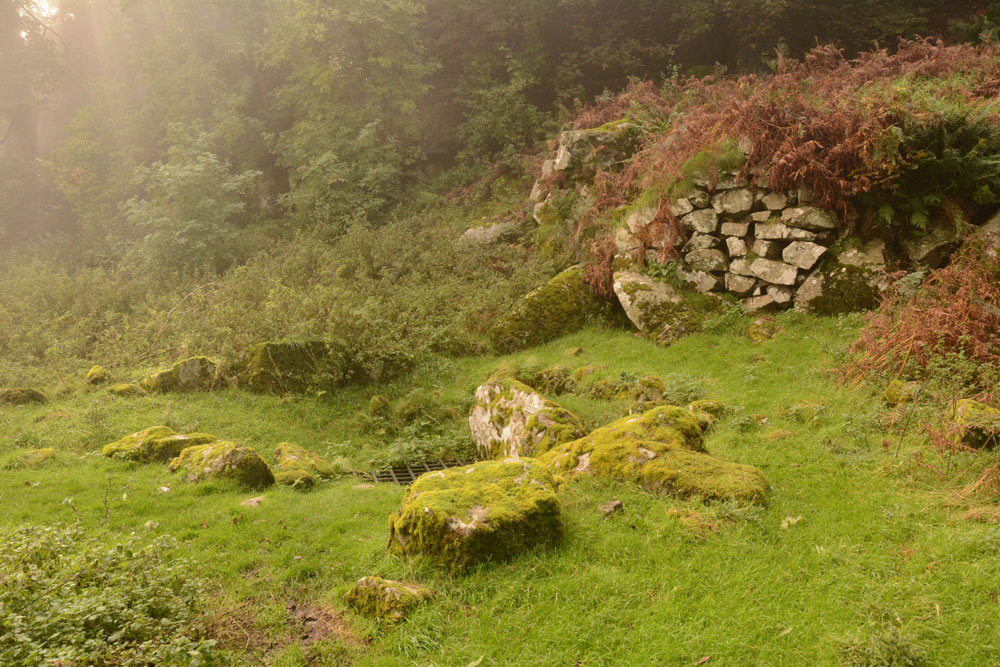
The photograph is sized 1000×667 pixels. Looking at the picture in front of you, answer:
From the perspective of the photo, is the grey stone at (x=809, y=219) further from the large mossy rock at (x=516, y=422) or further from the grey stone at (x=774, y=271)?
the large mossy rock at (x=516, y=422)

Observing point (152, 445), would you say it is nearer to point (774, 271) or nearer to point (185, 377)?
point (185, 377)

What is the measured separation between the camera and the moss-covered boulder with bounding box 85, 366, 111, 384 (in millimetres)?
11188

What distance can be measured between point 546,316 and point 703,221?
149 inches

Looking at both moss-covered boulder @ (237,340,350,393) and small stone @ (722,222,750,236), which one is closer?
moss-covered boulder @ (237,340,350,393)

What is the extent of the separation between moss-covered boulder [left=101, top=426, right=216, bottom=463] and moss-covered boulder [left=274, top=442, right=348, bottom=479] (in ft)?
3.24

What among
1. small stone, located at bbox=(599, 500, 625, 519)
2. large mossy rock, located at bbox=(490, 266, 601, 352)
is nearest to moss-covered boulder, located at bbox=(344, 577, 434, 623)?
small stone, located at bbox=(599, 500, 625, 519)

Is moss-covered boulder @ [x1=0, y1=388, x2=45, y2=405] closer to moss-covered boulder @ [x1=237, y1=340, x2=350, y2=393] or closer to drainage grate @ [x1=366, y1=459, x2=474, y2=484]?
moss-covered boulder @ [x1=237, y1=340, x2=350, y2=393]

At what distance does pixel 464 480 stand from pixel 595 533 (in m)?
1.27

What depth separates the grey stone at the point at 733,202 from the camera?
10.9 meters

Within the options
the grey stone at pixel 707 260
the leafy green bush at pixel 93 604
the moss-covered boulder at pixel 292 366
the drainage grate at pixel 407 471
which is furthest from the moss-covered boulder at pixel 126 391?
the grey stone at pixel 707 260

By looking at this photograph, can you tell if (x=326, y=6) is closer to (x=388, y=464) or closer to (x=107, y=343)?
(x=107, y=343)

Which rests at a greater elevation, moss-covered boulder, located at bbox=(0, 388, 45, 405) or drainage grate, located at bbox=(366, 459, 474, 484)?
moss-covered boulder, located at bbox=(0, 388, 45, 405)

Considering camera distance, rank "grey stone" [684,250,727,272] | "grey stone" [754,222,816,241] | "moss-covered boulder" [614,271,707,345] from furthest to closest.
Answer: "grey stone" [684,250,727,272] → "moss-covered boulder" [614,271,707,345] → "grey stone" [754,222,816,241]

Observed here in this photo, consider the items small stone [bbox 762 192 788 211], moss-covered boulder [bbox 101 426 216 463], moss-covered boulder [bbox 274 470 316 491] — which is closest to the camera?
moss-covered boulder [bbox 274 470 316 491]
